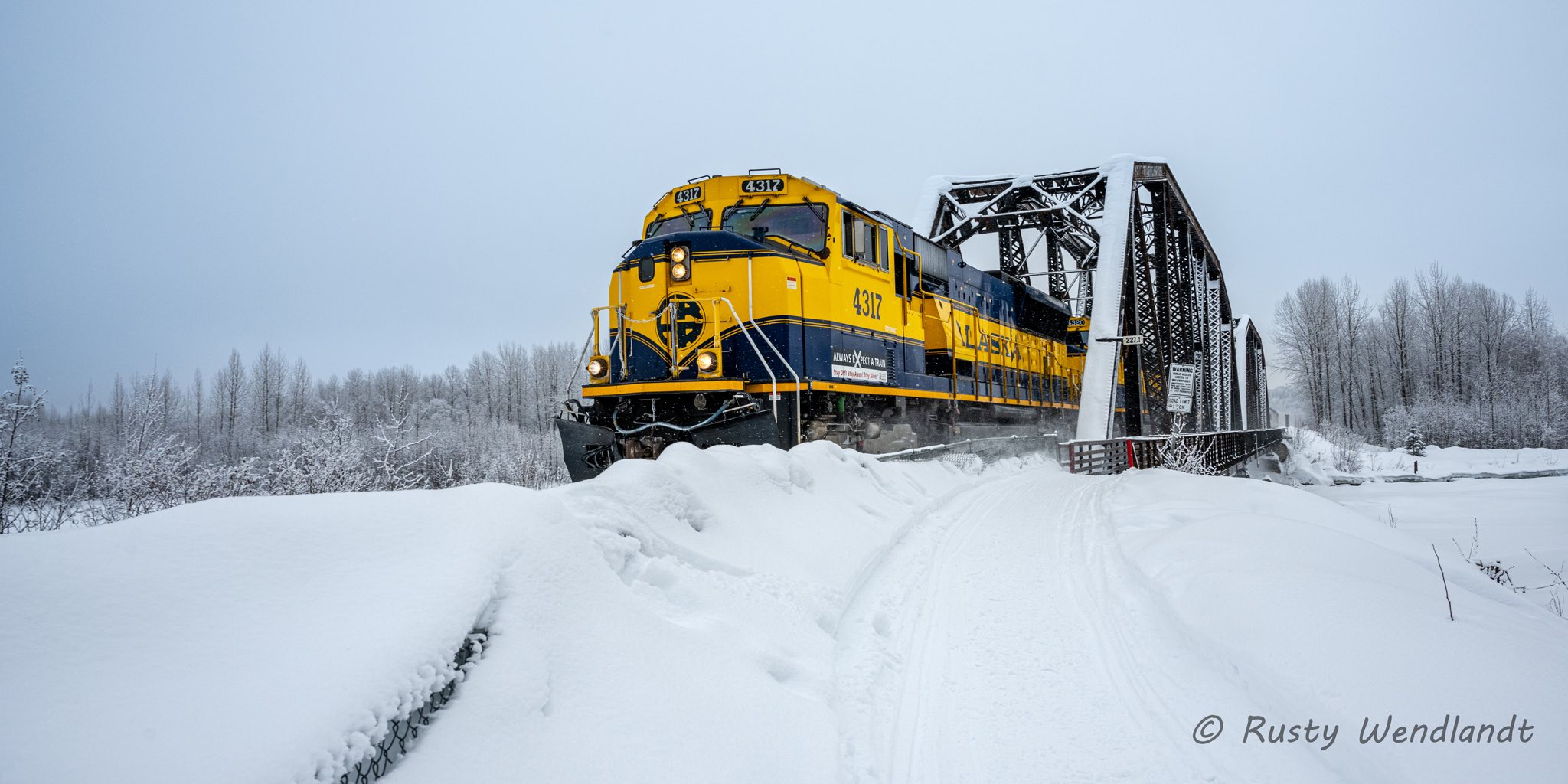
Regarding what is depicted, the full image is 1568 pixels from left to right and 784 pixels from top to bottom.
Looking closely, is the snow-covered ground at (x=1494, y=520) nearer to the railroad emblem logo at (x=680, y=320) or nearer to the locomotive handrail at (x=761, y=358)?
the locomotive handrail at (x=761, y=358)

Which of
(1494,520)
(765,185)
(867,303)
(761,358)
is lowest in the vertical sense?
(1494,520)

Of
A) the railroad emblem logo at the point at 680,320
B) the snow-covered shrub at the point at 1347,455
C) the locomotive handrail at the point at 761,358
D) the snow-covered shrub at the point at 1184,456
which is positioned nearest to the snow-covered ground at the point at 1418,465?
the snow-covered shrub at the point at 1347,455

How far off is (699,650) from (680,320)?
6.50 meters

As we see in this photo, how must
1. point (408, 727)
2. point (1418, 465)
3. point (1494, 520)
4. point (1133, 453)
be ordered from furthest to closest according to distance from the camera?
point (1418, 465) < point (1133, 453) < point (1494, 520) < point (408, 727)

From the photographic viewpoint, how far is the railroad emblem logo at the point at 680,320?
9.05 meters

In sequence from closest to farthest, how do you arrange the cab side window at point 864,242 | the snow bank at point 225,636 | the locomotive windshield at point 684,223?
the snow bank at point 225,636 < the locomotive windshield at point 684,223 < the cab side window at point 864,242

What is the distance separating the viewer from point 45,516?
323 inches

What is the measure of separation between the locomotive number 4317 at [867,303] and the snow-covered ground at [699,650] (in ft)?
18.1

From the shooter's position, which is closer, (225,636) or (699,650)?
(225,636)

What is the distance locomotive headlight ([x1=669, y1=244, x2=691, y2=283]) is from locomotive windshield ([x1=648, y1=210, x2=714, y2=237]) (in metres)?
0.68

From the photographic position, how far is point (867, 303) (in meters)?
10.6

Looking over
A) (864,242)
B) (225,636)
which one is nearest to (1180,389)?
(864,242)

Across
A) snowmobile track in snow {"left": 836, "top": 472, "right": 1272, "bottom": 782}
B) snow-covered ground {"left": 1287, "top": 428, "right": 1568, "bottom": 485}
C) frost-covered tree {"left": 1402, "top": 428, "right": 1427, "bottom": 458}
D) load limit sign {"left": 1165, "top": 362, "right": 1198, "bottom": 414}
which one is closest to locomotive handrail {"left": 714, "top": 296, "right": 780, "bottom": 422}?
snowmobile track in snow {"left": 836, "top": 472, "right": 1272, "bottom": 782}

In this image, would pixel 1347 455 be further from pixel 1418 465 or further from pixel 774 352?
pixel 774 352
